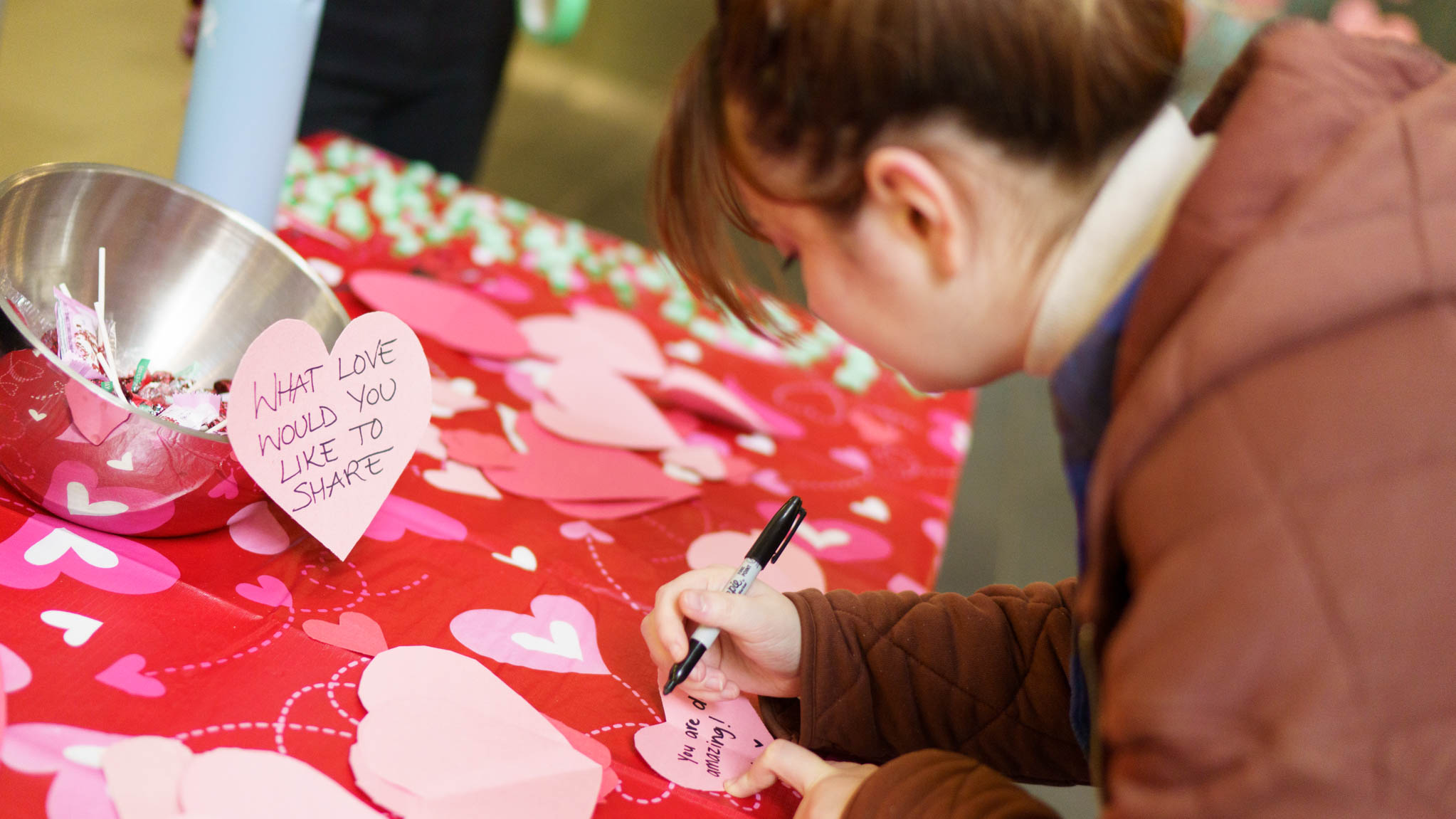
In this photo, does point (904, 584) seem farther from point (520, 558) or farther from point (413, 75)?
point (413, 75)

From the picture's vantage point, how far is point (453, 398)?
1.07 meters

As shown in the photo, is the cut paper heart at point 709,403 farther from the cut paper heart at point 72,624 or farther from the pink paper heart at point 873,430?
the cut paper heart at point 72,624

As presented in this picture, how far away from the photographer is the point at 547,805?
0.61 meters

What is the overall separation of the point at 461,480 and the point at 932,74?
55cm

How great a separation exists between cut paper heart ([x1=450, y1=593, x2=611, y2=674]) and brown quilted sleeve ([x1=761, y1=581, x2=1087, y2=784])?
0.45 ft

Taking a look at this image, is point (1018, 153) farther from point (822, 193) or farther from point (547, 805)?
point (547, 805)

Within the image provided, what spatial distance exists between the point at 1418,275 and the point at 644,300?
113 centimetres

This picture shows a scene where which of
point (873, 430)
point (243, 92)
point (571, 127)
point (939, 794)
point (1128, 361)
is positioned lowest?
point (571, 127)

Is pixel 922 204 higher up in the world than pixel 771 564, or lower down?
higher up

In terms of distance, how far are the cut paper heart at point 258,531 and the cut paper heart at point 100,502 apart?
0.19ft

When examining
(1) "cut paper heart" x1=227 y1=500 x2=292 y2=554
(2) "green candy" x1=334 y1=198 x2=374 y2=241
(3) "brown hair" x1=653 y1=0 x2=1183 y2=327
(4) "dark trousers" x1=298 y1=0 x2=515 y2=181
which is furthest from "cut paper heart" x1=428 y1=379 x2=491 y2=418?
(4) "dark trousers" x1=298 y1=0 x2=515 y2=181

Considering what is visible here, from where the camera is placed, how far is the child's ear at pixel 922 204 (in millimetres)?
607

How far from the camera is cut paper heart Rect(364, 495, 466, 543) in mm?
828

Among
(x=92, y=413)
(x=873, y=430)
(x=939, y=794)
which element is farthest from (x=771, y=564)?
(x=92, y=413)
